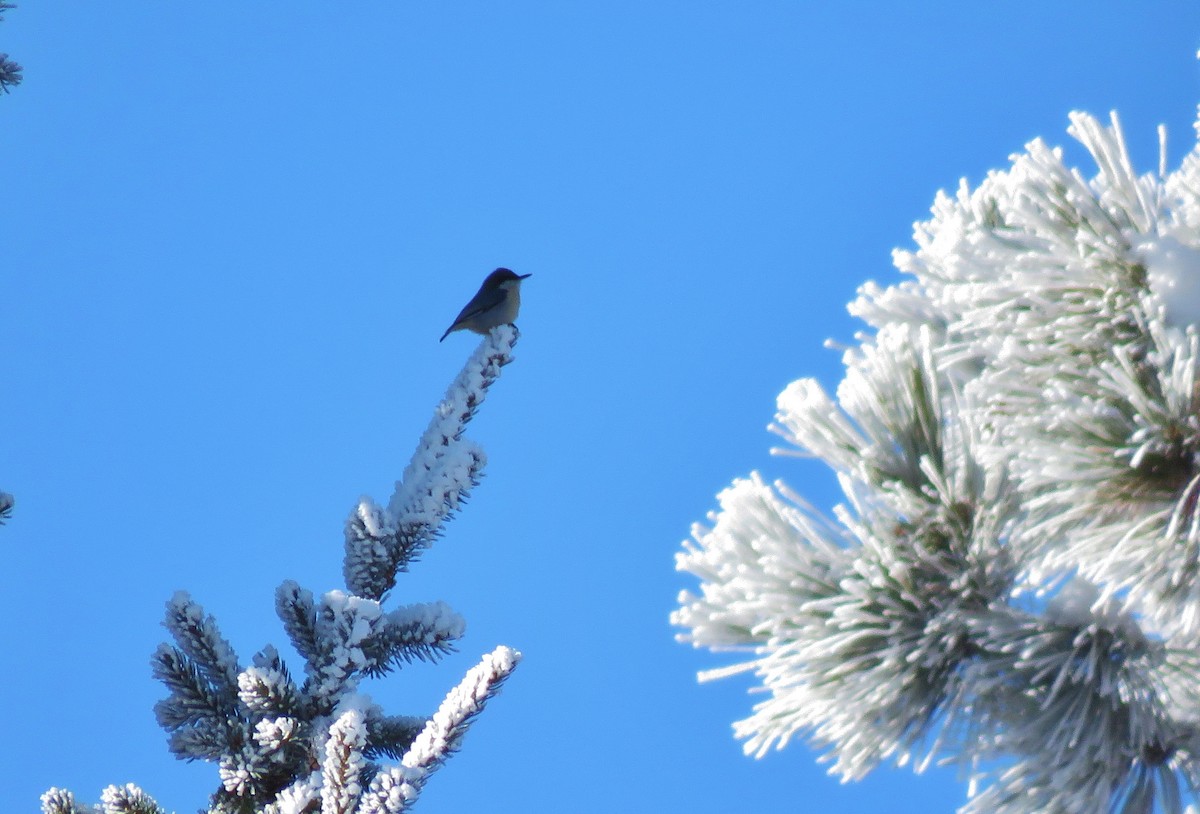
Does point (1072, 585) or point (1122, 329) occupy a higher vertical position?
point (1122, 329)

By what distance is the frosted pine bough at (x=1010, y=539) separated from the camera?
128cm

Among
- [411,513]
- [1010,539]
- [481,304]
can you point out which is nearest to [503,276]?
[481,304]

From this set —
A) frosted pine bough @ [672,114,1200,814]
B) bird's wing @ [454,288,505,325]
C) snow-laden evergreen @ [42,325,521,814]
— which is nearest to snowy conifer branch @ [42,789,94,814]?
snow-laden evergreen @ [42,325,521,814]

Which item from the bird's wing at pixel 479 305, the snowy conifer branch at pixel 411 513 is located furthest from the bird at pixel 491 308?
the snowy conifer branch at pixel 411 513

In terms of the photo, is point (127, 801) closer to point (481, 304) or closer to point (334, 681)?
point (334, 681)

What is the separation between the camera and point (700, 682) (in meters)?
1.39

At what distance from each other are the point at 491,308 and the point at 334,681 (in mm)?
7166

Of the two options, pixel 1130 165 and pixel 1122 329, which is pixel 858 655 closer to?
pixel 1122 329

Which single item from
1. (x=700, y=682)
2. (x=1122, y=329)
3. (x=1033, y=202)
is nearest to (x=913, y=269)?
(x=1033, y=202)

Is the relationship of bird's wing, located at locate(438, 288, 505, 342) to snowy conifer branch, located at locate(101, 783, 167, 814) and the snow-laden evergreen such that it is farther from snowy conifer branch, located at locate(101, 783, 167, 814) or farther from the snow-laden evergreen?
snowy conifer branch, located at locate(101, 783, 167, 814)

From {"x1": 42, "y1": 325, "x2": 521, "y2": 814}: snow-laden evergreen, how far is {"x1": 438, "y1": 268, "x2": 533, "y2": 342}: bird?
6407mm

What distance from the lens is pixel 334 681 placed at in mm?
2311

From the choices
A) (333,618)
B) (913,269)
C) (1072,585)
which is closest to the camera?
(1072,585)

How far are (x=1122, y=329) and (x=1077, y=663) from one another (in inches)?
17.3
